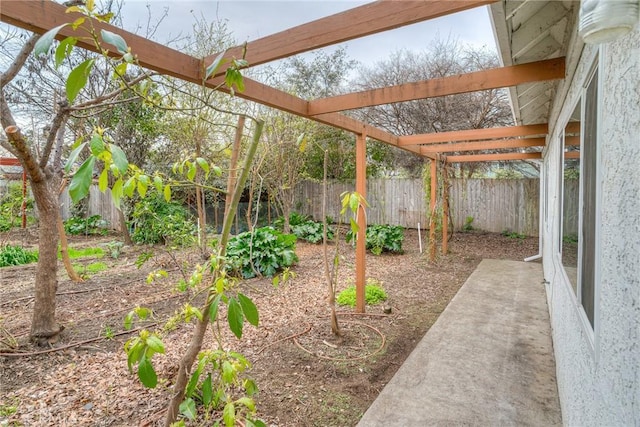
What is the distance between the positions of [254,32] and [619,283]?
24.8 feet

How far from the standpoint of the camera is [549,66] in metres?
2.44

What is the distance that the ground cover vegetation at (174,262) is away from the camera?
1354mm

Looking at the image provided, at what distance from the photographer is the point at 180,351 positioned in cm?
306

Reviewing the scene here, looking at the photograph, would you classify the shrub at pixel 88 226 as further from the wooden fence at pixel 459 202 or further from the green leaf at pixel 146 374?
the green leaf at pixel 146 374

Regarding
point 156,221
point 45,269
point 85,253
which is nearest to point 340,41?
point 45,269

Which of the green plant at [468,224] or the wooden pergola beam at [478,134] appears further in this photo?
the green plant at [468,224]

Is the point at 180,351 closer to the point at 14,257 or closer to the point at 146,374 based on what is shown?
the point at 146,374

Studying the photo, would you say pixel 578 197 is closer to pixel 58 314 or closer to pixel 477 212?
pixel 58 314

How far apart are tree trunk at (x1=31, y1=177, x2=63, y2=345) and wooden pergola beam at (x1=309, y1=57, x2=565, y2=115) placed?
8.35 ft

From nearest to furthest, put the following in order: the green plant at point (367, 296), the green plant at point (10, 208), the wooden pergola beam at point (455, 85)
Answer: the wooden pergola beam at point (455, 85) < the green plant at point (367, 296) < the green plant at point (10, 208)

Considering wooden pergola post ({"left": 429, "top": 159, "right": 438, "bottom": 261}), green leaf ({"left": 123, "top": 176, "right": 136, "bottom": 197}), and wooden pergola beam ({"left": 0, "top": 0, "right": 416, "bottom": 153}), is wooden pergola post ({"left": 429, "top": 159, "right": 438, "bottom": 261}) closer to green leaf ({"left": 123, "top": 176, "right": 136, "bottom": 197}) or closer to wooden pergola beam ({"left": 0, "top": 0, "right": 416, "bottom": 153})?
wooden pergola beam ({"left": 0, "top": 0, "right": 416, "bottom": 153})

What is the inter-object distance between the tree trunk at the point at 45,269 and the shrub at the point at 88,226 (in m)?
7.70

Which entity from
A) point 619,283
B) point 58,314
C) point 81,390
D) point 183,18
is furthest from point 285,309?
point 183,18

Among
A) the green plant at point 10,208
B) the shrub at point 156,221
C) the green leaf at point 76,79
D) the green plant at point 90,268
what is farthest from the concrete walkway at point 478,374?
the green plant at point 10,208
